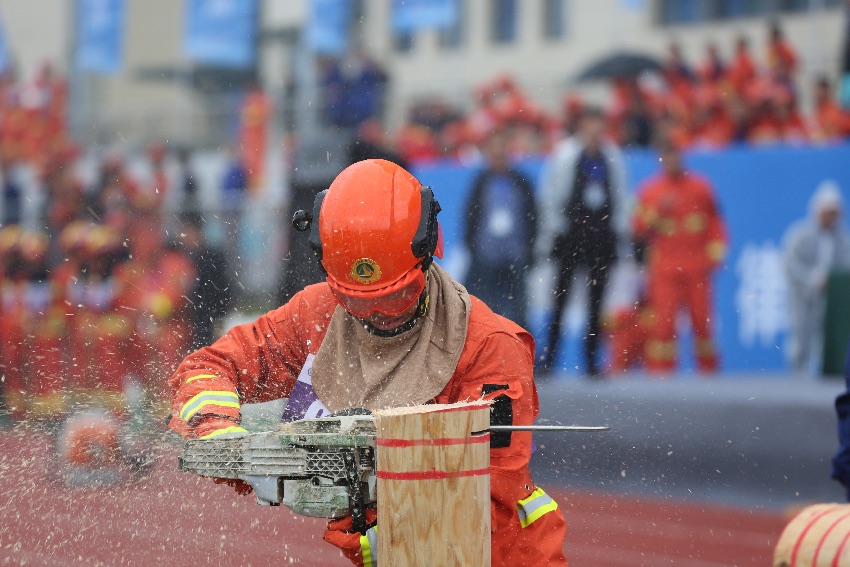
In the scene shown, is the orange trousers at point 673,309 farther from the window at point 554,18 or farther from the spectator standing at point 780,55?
the window at point 554,18

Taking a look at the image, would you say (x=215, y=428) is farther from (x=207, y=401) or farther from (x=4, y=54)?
(x=4, y=54)

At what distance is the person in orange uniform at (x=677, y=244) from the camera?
32.6 ft

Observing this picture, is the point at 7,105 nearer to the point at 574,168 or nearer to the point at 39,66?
the point at 39,66

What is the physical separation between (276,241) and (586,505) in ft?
15.5

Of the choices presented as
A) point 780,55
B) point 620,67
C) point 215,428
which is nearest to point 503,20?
point 620,67

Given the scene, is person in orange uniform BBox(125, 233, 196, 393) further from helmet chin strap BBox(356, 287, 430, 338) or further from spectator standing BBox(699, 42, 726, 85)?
helmet chin strap BBox(356, 287, 430, 338)

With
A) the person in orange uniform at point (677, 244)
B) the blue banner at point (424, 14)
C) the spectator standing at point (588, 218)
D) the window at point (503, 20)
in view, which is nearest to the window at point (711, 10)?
the window at point (503, 20)

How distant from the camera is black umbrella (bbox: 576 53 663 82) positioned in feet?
39.3

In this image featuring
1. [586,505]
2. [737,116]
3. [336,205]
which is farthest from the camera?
[737,116]

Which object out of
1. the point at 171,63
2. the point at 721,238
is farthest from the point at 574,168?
the point at 171,63

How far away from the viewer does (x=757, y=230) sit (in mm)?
9789

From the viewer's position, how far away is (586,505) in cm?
748

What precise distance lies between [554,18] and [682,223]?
6.46 meters

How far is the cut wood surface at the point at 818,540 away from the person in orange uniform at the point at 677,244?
22.3 feet
